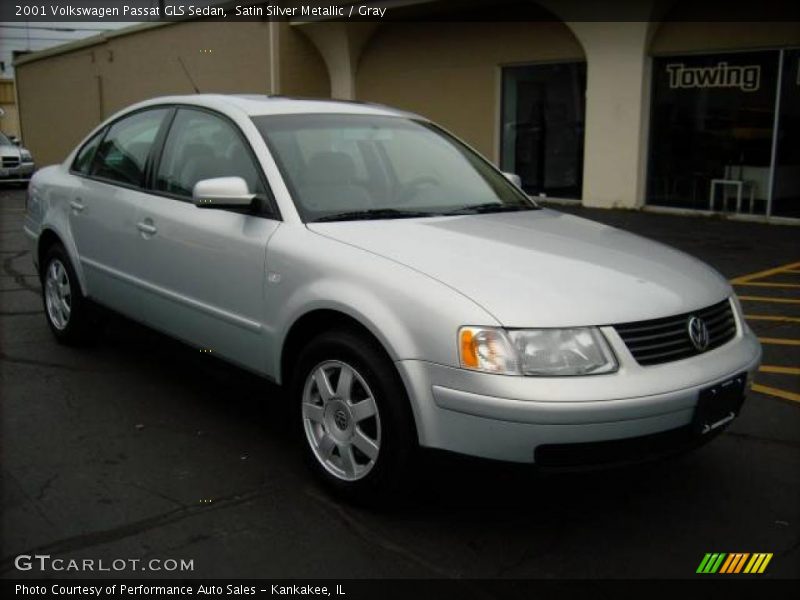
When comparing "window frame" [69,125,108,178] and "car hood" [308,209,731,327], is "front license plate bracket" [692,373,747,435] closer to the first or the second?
"car hood" [308,209,731,327]

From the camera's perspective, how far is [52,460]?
152 inches

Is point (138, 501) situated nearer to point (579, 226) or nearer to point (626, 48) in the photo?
point (579, 226)

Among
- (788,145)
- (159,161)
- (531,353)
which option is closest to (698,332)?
(531,353)

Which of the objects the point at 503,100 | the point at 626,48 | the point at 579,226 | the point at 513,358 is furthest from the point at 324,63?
the point at 513,358

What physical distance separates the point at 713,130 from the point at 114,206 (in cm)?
1061

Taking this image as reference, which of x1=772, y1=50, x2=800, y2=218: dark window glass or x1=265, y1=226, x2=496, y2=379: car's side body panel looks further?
x1=772, y1=50, x2=800, y2=218: dark window glass

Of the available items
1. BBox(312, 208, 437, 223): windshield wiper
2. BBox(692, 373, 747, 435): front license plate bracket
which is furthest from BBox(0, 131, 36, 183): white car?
BBox(692, 373, 747, 435): front license plate bracket

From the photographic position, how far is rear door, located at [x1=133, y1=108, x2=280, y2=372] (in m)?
3.85

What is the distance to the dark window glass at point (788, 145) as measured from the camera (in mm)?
11836

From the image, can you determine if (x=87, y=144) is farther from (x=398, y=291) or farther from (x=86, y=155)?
(x=398, y=291)

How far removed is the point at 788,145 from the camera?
12.2m

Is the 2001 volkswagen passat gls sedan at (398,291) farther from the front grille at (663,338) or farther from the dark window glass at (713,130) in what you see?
the dark window glass at (713,130)

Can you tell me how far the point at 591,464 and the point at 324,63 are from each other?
1871 cm

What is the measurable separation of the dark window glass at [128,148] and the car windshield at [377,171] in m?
1.07
